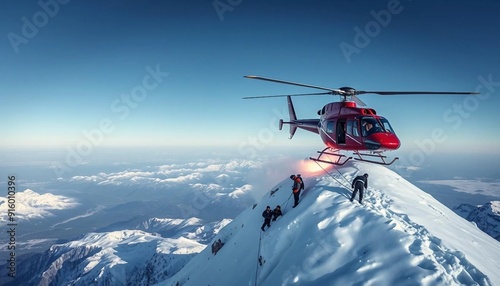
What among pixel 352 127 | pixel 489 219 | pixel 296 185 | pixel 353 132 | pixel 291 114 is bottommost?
pixel 489 219

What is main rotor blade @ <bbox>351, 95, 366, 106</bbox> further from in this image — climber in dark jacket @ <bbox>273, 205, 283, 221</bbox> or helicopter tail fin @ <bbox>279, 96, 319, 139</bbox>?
climber in dark jacket @ <bbox>273, 205, 283, 221</bbox>

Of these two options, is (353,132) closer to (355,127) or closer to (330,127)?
(355,127)

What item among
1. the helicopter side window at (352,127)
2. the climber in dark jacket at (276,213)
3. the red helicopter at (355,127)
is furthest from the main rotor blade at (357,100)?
the climber in dark jacket at (276,213)

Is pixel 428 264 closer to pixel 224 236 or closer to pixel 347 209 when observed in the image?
pixel 347 209

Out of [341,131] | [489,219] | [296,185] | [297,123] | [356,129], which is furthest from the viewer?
[489,219]

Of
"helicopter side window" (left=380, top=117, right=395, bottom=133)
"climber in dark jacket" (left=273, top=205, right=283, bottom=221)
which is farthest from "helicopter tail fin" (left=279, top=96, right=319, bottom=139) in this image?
"climber in dark jacket" (left=273, top=205, right=283, bottom=221)

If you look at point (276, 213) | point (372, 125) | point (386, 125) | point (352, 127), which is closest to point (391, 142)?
point (386, 125)
